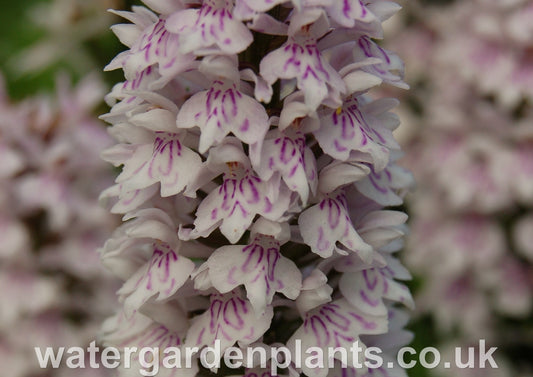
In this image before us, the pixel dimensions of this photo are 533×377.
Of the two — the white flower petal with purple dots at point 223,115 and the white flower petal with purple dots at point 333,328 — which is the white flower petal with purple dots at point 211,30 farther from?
the white flower petal with purple dots at point 333,328

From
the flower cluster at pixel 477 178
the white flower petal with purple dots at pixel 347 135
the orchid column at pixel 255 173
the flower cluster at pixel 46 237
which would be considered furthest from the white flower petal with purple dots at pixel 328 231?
the flower cluster at pixel 477 178

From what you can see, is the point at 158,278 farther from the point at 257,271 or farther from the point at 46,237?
the point at 46,237

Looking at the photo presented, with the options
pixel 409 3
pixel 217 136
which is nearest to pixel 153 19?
pixel 217 136

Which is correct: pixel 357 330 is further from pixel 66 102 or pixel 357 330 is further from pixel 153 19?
pixel 66 102

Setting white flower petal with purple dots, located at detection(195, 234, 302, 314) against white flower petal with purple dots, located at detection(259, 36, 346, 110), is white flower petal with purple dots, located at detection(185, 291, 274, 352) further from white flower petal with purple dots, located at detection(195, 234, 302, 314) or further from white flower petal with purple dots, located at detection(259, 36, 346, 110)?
white flower petal with purple dots, located at detection(259, 36, 346, 110)

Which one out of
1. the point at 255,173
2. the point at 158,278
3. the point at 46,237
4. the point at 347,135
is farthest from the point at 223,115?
the point at 46,237

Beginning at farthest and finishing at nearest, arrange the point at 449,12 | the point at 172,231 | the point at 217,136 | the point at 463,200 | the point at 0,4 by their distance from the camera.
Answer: the point at 0,4, the point at 449,12, the point at 463,200, the point at 172,231, the point at 217,136
